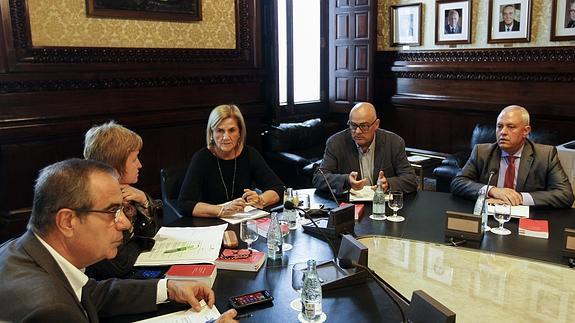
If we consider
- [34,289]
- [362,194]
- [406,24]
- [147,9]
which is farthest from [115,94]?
[406,24]

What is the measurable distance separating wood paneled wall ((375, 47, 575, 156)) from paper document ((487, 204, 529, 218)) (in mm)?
2778

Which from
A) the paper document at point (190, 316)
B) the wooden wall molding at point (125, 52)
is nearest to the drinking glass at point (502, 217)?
the paper document at point (190, 316)

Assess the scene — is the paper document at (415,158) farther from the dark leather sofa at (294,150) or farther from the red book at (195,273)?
the red book at (195,273)

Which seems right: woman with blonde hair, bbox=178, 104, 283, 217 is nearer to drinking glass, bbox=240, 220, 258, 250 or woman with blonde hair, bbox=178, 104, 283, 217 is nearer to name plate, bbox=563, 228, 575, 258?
drinking glass, bbox=240, 220, 258, 250

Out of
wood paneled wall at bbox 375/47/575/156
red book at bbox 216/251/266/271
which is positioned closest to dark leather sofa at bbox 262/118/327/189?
wood paneled wall at bbox 375/47/575/156

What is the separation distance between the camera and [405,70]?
6.01 m

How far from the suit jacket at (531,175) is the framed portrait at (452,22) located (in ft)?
9.60

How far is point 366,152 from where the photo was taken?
10.6 feet

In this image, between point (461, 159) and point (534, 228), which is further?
point (461, 159)

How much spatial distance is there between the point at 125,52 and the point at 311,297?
3.35 meters

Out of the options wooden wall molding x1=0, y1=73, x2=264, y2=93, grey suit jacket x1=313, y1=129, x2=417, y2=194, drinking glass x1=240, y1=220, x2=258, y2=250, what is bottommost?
drinking glass x1=240, y1=220, x2=258, y2=250

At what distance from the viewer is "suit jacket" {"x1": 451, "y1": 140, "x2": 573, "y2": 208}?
255cm

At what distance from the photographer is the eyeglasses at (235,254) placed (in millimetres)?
1881

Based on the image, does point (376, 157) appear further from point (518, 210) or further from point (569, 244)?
point (569, 244)
